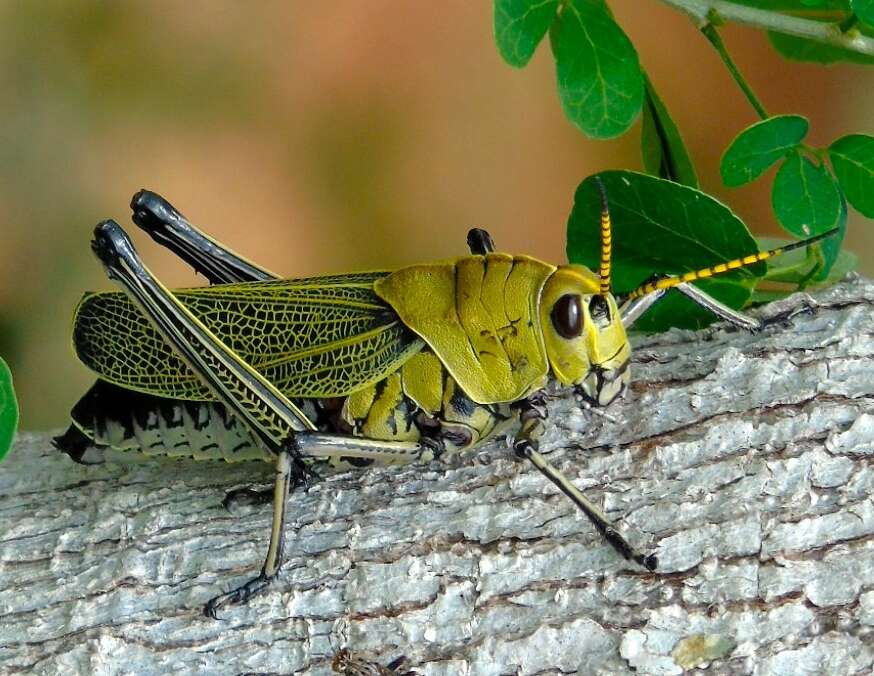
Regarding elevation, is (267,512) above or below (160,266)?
below

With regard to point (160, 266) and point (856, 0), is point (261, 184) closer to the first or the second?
point (160, 266)

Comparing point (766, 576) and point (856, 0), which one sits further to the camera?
point (856, 0)

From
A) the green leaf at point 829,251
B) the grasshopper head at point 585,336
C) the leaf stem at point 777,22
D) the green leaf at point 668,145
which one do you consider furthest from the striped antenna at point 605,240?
the green leaf at point 829,251

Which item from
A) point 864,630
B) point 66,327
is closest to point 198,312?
point 864,630

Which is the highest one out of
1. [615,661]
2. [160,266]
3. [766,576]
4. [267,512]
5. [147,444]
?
[160,266]

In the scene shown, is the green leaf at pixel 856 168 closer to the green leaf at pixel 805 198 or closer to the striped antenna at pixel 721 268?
the green leaf at pixel 805 198

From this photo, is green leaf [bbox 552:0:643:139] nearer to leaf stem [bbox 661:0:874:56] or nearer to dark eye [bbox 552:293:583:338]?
leaf stem [bbox 661:0:874:56]

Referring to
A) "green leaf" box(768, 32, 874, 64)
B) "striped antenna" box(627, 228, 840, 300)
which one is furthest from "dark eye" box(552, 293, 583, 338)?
"green leaf" box(768, 32, 874, 64)
